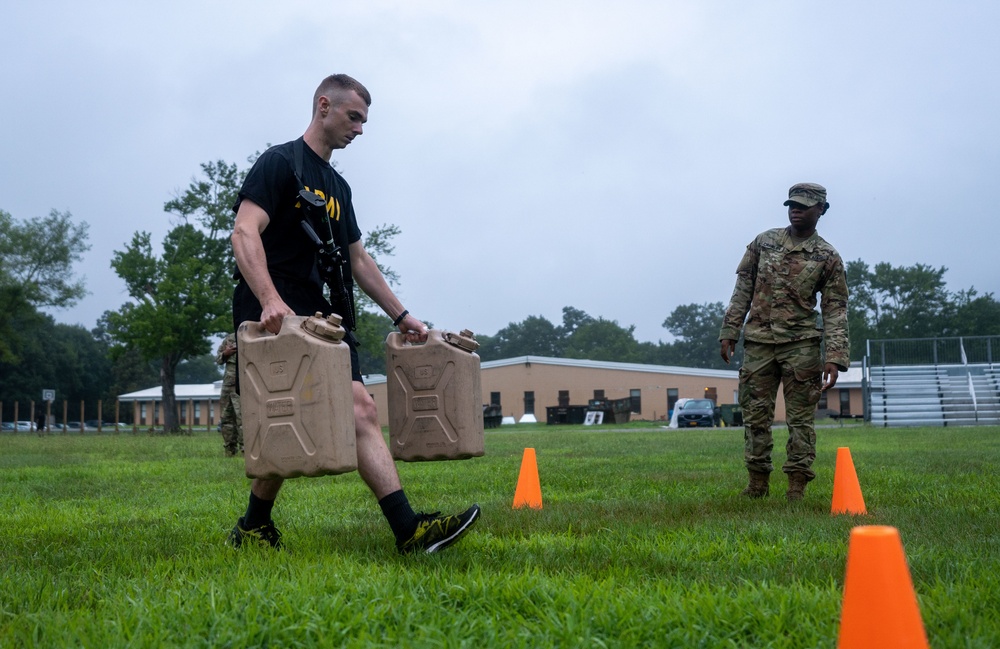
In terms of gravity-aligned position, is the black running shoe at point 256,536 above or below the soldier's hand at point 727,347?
below

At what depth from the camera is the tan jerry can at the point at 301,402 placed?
12.3 ft

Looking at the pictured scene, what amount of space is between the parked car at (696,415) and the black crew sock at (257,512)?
131 feet

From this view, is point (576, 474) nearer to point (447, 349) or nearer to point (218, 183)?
point (447, 349)

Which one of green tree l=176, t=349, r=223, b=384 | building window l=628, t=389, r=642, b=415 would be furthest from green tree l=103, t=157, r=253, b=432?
green tree l=176, t=349, r=223, b=384

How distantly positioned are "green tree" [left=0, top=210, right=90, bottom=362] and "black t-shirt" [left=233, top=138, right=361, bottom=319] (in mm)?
58059

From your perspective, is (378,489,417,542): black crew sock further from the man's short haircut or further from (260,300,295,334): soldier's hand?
the man's short haircut

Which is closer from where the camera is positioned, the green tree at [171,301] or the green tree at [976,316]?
the green tree at [171,301]

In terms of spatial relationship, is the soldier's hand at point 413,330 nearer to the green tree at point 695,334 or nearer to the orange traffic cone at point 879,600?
the orange traffic cone at point 879,600

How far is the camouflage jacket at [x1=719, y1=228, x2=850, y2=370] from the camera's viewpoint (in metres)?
6.82

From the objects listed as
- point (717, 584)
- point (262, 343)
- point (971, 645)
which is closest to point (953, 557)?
point (717, 584)

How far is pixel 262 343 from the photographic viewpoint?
3859 millimetres

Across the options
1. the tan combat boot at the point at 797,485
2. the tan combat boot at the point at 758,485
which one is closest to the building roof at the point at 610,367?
the tan combat boot at the point at 758,485

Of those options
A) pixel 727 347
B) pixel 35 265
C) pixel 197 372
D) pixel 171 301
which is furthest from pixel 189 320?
pixel 197 372

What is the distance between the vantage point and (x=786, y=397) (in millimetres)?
6859
